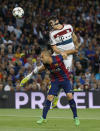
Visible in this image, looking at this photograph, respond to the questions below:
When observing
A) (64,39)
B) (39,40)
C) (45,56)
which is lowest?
(45,56)

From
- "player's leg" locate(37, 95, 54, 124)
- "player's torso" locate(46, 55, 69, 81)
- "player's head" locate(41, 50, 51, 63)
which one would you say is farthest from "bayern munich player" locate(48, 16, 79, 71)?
"player's leg" locate(37, 95, 54, 124)

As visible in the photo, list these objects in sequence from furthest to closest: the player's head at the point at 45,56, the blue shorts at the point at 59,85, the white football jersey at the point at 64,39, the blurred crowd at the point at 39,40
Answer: the blurred crowd at the point at 39,40 → the white football jersey at the point at 64,39 → the blue shorts at the point at 59,85 → the player's head at the point at 45,56

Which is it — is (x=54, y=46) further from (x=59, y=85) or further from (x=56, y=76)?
(x=59, y=85)

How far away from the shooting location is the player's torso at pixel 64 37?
10344 millimetres

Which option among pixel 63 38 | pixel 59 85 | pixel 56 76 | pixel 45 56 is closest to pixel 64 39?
pixel 63 38

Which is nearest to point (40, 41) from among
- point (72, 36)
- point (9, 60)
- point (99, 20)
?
point (9, 60)

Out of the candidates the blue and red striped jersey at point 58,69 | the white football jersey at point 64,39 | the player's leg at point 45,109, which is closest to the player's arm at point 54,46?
the white football jersey at point 64,39

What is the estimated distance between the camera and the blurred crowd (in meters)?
17.2

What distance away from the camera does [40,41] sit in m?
20.3

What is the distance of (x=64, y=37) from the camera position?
33.9ft

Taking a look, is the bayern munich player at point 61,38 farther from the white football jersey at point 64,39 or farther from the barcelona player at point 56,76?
the barcelona player at point 56,76

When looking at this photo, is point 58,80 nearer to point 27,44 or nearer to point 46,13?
point 27,44

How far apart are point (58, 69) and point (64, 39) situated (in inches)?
26.5

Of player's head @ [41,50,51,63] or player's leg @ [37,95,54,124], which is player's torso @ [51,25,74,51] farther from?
player's leg @ [37,95,54,124]
